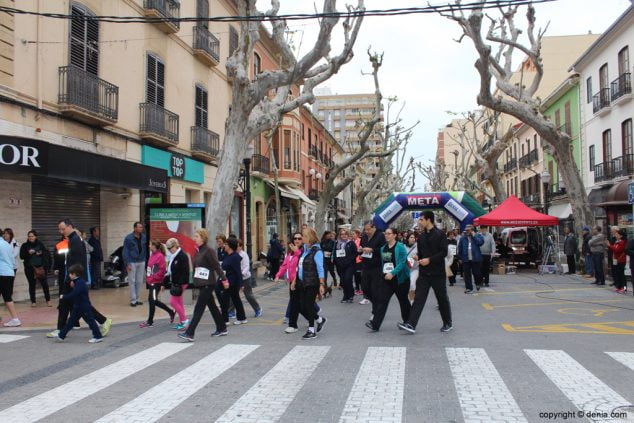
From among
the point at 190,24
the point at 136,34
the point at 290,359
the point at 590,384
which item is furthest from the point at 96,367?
the point at 190,24

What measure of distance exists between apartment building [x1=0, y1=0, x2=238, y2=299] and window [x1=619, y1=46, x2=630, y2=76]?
1893cm

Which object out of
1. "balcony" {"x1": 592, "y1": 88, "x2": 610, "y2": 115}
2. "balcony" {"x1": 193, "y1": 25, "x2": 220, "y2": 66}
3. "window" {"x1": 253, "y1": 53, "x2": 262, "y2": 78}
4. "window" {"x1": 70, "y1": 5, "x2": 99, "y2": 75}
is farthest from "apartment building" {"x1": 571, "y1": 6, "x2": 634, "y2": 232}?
"window" {"x1": 70, "y1": 5, "x2": 99, "y2": 75}

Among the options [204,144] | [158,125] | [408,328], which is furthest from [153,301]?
[204,144]

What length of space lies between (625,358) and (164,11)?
16474 mm

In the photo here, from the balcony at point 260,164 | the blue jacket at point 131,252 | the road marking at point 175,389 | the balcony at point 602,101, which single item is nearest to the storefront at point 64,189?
the blue jacket at point 131,252

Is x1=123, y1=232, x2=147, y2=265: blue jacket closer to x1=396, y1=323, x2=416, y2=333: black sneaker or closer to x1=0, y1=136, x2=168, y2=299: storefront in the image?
x1=0, y1=136, x2=168, y2=299: storefront

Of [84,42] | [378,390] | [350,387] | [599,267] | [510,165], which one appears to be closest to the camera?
[378,390]

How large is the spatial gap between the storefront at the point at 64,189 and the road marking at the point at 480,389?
29.6 ft

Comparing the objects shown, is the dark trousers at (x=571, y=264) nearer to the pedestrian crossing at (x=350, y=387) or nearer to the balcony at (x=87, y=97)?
the pedestrian crossing at (x=350, y=387)

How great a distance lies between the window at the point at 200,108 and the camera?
21.9m

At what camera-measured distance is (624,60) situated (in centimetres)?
2608

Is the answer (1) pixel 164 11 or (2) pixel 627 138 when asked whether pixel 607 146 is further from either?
(1) pixel 164 11

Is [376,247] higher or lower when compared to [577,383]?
higher

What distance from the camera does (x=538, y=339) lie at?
8078 mm
